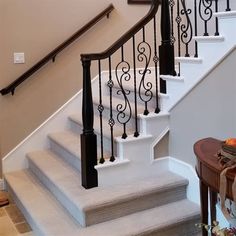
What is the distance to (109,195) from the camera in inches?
116

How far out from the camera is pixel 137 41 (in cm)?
467

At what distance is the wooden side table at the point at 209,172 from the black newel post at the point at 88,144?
3.21ft

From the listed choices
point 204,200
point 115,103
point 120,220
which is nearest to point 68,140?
point 115,103

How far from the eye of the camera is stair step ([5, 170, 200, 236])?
9.07 feet

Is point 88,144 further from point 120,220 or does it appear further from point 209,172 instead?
point 209,172

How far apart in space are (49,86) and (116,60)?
91cm

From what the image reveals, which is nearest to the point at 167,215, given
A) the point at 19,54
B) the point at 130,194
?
the point at 130,194

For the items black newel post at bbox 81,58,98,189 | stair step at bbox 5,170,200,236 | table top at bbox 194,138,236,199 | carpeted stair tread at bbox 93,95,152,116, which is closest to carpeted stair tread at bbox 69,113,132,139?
carpeted stair tread at bbox 93,95,152,116

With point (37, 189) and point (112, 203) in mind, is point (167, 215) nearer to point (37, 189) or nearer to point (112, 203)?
point (112, 203)

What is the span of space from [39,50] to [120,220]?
2124mm

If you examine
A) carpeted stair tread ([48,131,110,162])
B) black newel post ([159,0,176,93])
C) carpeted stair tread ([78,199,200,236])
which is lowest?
carpeted stair tread ([78,199,200,236])

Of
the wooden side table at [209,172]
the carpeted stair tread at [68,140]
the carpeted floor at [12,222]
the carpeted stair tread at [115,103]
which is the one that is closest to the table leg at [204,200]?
the wooden side table at [209,172]

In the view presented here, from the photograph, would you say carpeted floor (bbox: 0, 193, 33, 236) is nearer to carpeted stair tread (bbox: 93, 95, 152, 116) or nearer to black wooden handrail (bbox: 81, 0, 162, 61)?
carpeted stair tread (bbox: 93, 95, 152, 116)

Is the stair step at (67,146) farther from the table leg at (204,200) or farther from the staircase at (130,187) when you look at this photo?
the table leg at (204,200)
